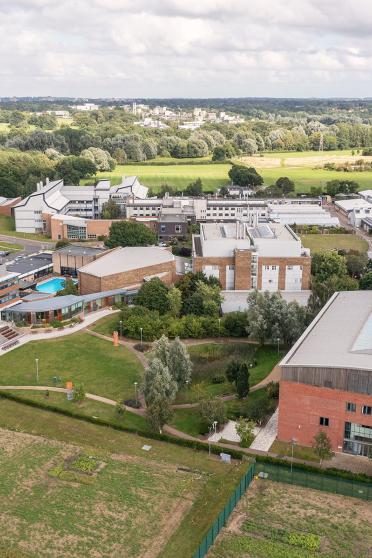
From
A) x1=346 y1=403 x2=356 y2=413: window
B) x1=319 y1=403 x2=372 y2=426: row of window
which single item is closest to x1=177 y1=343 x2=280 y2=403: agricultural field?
x1=319 y1=403 x2=372 y2=426: row of window

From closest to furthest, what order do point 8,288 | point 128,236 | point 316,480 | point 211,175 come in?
1. point 316,480
2. point 8,288
3. point 128,236
4. point 211,175

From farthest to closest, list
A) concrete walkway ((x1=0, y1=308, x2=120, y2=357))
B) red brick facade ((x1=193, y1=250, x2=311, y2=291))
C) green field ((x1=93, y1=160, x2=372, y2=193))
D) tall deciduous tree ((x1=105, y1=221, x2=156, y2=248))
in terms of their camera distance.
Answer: green field ((x1=93, y1=160, x2=372, y2=193)), tall deciduous tree ((x1=105, y1=221, x2=156, y2=248)), red brick facade ((x1=193, y1=250, x2=311, y2=291)), concrete walkway ((x1=0, y1=308, x2=120, y2=357))

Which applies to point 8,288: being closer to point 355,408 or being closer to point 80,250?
point 80,250

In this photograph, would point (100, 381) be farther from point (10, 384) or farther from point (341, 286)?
point (341, 286)

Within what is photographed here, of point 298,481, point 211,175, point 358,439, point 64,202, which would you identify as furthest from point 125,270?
point 211,175

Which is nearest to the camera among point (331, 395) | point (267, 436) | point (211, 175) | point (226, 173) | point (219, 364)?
point (331, 395)

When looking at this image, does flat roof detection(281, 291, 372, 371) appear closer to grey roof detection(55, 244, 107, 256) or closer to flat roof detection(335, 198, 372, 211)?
grey roof detection(55, 244, 107, 256)
